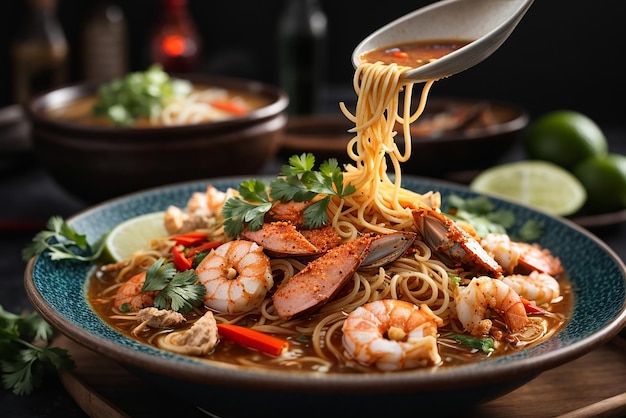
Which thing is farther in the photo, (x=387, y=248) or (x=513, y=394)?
(x=387, y=248)

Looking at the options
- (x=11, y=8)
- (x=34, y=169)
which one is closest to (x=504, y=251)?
(x=34, y=169)

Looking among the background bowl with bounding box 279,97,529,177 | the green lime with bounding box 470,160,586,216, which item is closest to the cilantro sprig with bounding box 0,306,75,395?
the background bowl with bounding box 279,97,529,177

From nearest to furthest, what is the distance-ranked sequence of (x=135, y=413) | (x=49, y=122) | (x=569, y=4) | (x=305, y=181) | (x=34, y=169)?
(x=135, y=413) < (x=305, y=181) < (x=49, y=122) < (x=34, y=169) < (x=569, y=4)

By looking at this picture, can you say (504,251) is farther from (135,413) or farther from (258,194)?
(135,413)

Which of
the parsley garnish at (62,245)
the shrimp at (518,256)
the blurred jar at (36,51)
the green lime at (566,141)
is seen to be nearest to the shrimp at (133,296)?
the parsley garnish at (62,245)

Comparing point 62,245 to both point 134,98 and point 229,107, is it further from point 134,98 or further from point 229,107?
point 229,107

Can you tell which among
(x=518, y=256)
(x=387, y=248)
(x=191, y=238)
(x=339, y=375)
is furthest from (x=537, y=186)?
(x=339, y=375)
